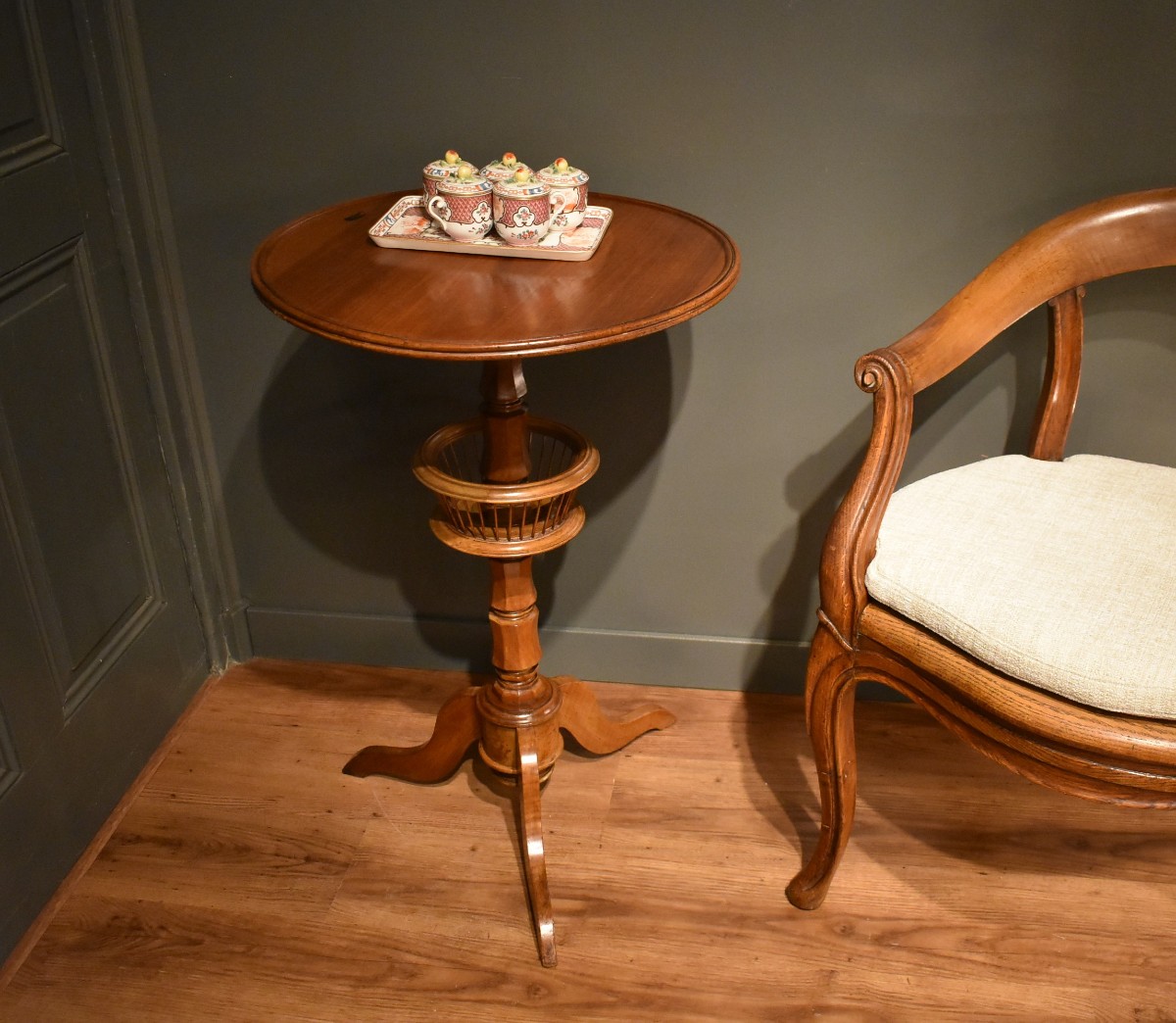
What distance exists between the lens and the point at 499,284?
1.36 m

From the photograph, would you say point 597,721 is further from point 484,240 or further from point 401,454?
point 484,240

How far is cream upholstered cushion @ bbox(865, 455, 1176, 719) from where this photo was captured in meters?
1.24

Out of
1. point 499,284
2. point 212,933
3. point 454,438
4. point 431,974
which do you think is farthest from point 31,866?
point 499,284

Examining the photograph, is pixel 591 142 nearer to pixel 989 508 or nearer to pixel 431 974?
pixel 989 508

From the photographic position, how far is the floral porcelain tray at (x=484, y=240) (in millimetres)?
1416

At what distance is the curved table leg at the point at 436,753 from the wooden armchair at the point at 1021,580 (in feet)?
1.82

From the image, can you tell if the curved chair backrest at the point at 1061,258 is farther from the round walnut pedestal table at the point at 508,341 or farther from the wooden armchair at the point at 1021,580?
the round walnut pedestal table at the point at 508,341

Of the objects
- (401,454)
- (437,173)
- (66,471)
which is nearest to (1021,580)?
(437,173)

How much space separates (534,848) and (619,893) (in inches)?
6.2

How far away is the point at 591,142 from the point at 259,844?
3.94 ft

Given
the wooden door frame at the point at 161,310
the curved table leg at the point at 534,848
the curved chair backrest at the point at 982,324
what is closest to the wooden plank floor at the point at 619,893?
the curved table leg at the point at 534,848

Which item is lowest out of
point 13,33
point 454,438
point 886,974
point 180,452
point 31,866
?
point 886,974

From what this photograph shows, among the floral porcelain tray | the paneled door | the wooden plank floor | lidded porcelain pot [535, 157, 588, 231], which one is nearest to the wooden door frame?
the paneled door

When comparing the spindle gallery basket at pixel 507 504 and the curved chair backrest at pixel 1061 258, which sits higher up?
the curved chair backrest at pixel 1061 258
